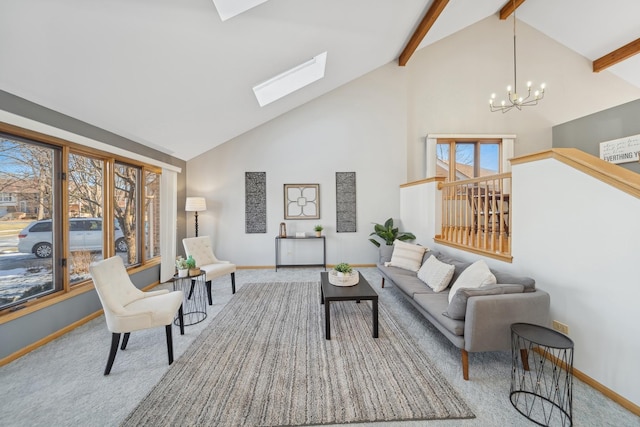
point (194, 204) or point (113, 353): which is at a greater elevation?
point (194, 204)

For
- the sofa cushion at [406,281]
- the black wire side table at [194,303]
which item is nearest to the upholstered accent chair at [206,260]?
the black wire side table at [194,303]

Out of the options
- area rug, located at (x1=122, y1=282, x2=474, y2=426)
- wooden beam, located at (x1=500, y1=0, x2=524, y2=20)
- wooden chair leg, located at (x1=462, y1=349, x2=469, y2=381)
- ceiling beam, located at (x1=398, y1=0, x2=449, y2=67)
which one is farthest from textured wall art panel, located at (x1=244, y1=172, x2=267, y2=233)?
wooden beam, located at (x1=500, y1=0, x2=524, y2=20)

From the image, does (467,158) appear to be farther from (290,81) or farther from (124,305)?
(124,305)

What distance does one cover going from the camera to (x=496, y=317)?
5.78ft

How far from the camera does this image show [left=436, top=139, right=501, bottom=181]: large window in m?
5.19

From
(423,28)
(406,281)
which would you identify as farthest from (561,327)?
(423,28)

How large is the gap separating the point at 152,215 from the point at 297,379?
379 centimetres

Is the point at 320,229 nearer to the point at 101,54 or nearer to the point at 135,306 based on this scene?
the point at 135,306

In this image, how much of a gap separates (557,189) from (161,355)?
3.59 metres

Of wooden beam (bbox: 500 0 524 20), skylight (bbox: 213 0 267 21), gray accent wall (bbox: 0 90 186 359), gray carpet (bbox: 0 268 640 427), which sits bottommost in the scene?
gray carpet (bbox: 0 268 640 427)

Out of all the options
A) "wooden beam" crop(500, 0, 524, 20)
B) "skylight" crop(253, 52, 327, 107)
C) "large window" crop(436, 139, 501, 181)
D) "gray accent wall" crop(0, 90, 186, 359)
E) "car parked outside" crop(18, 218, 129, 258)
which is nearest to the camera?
"gray accent wall" crop(0, 90, 186, 359)

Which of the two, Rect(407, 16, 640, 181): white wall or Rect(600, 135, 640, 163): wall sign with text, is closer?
Rect(600, 135, 640, 163): wall sign with text

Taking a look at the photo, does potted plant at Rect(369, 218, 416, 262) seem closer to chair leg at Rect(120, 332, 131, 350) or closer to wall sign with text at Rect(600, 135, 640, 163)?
chair leg at Rect(120, 332, 131, 350)

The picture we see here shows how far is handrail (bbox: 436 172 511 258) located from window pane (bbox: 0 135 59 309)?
15.3 ft
